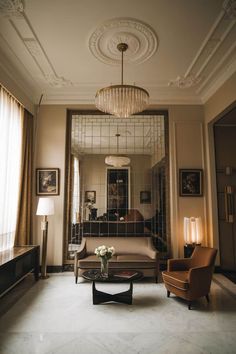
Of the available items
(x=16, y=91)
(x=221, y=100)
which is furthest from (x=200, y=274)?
(x=16, y=91)

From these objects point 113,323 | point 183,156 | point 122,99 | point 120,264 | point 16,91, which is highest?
point 16,91

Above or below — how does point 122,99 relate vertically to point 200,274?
above

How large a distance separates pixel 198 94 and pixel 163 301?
164 inches

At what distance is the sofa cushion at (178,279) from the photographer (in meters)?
3.21

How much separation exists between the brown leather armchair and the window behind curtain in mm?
2785

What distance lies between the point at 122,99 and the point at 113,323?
2818 mm

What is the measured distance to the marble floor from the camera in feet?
7.68

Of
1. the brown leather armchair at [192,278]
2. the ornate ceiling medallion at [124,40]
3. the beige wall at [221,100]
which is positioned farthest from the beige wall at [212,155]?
the ornate ceiling medallion at [124,40]

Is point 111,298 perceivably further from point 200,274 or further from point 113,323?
point 200,274

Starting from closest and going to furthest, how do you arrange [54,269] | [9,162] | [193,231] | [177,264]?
1. [177,264]
2. [9,162]
3. [193,231]
4. [54,269]

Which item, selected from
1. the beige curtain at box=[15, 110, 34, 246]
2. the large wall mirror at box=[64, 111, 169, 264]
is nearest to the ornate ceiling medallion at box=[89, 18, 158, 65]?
the large wall mirror at box=[64, 111, 169, 264]

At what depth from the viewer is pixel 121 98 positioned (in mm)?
3123

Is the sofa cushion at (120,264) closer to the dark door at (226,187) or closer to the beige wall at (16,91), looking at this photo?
the dark door at (226,187)

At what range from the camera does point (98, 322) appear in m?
2.81
